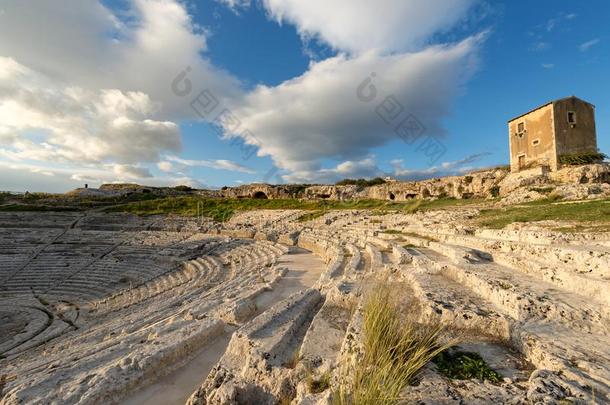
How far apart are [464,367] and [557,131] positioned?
88.3 ft

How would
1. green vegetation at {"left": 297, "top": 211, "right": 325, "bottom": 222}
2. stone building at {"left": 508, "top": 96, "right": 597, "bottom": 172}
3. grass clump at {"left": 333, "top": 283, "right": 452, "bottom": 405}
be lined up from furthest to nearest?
green vegetation at {"left": 297, "top": 211, "right": 325, "bottom": 222}, stone building at {"left": 508, "top": 96, "right": 597, "bottom": 172}, grass clump at {"left": 333, "top": 283, "right": 452, "bottom": 405}

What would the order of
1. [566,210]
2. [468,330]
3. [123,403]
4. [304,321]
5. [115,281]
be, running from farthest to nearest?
[115,281]
[566,210]
[304,321]
[468,330]
[123,403]

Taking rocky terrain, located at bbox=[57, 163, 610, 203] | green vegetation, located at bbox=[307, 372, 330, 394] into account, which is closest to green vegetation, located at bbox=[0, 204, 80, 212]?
rocky terrain, located at bbox=[57, 163, 610, 203]

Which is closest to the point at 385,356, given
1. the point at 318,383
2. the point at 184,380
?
the point at 318,383

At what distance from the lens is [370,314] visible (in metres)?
2.50

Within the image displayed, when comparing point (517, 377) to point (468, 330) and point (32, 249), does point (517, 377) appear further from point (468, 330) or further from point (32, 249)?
point (32, 249)

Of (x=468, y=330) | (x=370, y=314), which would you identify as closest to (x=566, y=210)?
(x=468, y=330)

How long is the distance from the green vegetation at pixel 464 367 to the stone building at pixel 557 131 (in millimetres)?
25644

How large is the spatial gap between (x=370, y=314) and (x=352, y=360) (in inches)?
15.2

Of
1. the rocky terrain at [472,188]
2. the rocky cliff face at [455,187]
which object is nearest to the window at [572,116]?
the rocky terrain at [472,188]

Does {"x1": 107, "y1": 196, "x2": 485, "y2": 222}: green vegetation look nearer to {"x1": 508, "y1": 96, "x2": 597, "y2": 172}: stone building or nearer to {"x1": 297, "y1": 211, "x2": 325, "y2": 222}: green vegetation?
{"x1": 297, "y1": 211, "x2": 325, "y2": 222}: green vegetation

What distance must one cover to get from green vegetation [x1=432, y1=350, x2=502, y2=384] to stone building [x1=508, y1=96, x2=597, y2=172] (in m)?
25.6

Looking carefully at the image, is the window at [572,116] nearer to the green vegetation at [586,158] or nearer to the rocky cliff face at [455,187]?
the green vegetation at [586,158]

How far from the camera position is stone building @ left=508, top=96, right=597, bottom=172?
22.0 m
